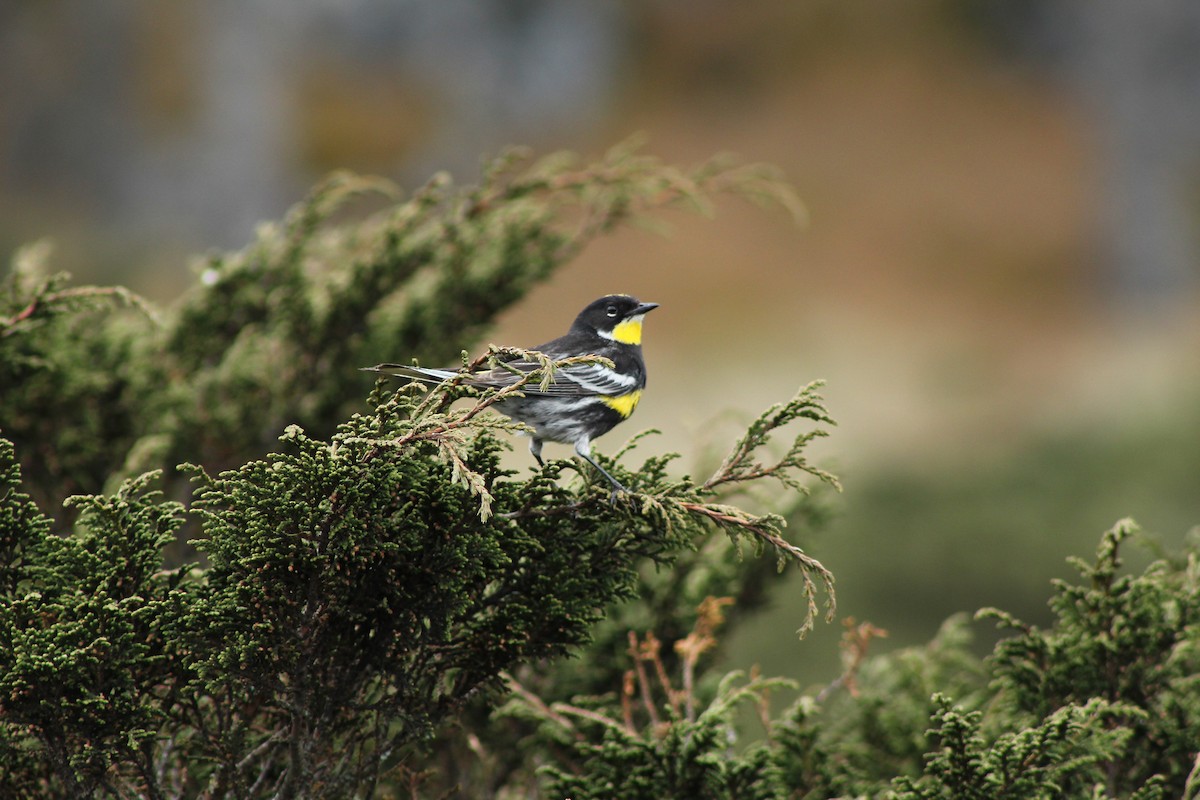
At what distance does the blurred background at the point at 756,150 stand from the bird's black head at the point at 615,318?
35.0ft

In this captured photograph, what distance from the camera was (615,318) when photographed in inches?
126

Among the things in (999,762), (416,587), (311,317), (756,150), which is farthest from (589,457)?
(756,150)

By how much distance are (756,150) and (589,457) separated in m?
26.5

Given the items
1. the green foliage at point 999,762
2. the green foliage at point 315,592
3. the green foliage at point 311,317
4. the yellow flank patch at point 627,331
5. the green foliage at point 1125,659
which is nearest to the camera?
the green foliage at point 315,592

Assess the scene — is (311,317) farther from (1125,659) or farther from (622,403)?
(1125,659)

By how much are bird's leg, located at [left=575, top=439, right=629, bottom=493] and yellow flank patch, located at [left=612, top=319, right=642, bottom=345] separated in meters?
0.57

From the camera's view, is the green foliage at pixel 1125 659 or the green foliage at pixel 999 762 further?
the green foliage at pixel 1125 659

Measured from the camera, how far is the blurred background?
18891mm

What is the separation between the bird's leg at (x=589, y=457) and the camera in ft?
7.05

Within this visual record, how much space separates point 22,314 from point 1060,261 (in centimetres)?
2576

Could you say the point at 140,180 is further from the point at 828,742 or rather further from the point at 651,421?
the point at 828,742

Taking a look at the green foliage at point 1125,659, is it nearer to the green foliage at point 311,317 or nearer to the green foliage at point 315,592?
the green foliage at point 315,592

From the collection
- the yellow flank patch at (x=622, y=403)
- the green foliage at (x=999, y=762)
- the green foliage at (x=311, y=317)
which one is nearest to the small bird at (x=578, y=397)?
the yellow flank patch at (x=622, y=403)

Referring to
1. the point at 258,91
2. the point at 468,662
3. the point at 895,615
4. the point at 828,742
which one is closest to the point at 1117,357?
the point at 895,615
